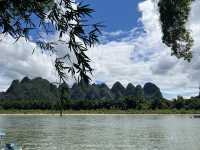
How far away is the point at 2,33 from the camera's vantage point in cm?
710

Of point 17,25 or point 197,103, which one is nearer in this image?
point 17,25

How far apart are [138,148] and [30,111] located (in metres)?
146

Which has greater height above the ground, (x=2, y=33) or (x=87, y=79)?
(x=2, y=33)

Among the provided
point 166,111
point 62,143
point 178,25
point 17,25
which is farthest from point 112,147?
point 166,111

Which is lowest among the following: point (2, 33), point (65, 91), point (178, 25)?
point (65, 91)

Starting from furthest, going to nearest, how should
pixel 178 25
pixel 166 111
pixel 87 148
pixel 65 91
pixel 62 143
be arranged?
pixel 166 111, pixel 62 143, pixel 87 148, pixel 178 25, pixel 65 91

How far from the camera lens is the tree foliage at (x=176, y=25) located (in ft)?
48.2

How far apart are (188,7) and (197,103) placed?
176m

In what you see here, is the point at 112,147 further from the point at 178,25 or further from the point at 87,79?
the point at 87,79

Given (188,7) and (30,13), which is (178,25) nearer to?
(188,7)

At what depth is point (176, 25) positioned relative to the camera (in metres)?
15.7

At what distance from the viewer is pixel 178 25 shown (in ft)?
51.6

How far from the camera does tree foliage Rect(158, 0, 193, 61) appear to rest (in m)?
14.7

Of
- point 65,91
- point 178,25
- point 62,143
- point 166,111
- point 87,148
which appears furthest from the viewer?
point 166,111
